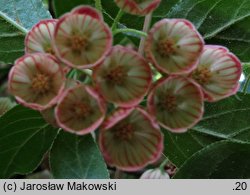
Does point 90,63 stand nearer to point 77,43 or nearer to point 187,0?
point 77,43

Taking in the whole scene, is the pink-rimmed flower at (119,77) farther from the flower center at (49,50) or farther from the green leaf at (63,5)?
the green leaf at (63,5)

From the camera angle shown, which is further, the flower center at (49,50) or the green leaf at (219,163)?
the green leaf at (219,163)

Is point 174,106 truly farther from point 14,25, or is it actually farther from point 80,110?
point 14,25

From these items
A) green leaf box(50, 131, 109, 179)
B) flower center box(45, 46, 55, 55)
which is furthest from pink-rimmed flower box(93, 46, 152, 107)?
green leaf box(50, 131, 109, 179)

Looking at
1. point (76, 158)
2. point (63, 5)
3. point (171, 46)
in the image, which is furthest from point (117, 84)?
point (63, 5)

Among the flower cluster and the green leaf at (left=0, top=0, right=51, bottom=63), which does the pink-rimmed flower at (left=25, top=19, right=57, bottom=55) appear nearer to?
the flower cluster

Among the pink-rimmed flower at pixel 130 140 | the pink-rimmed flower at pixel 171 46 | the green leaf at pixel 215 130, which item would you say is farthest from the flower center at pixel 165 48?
the green leaf at pixel 215 130
